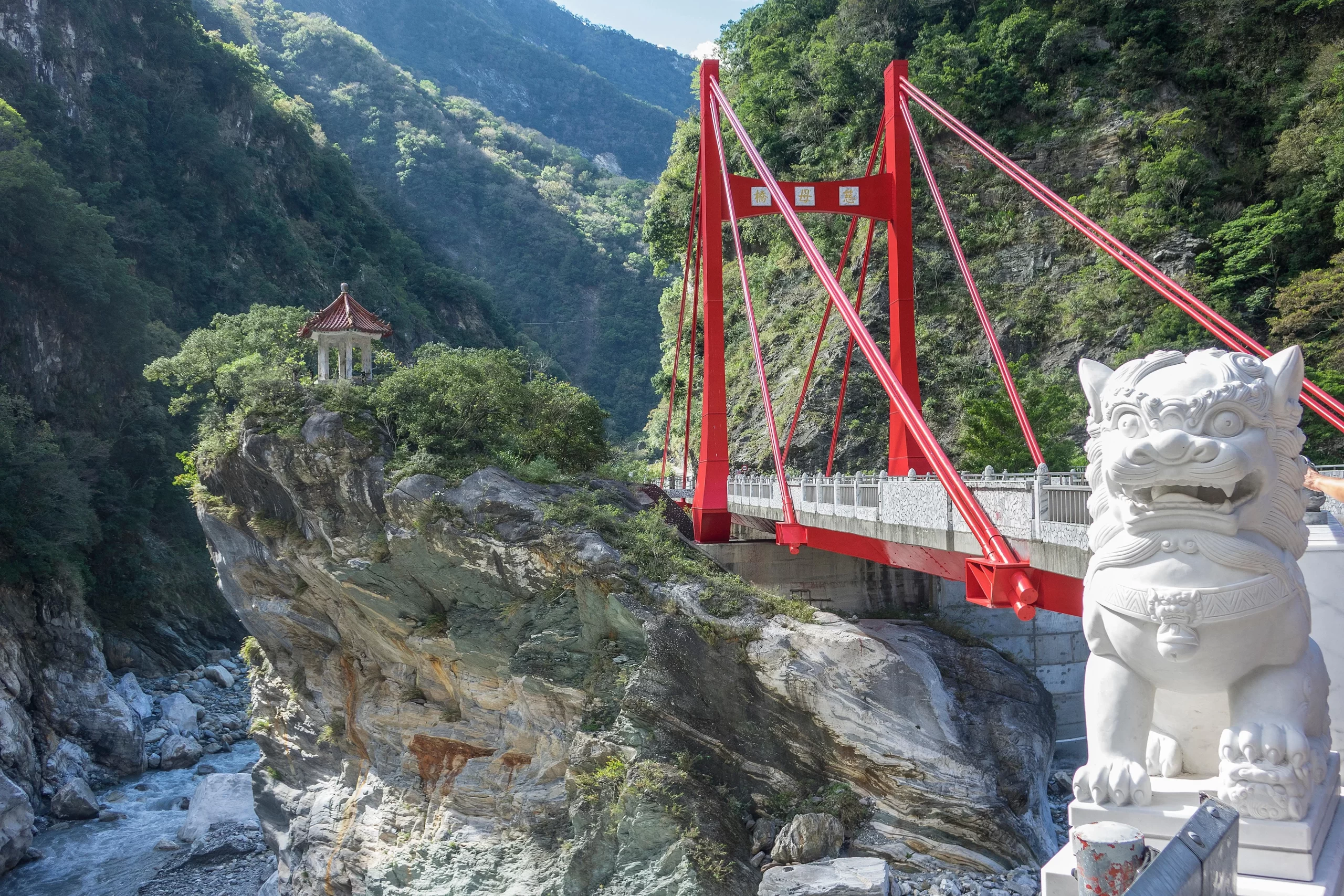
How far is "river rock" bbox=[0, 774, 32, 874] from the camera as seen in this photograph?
61.2ft

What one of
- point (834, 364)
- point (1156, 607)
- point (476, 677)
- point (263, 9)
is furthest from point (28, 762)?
point (263, 9)

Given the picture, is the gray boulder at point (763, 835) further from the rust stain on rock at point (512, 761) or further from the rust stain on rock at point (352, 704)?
the rust stain on rock at point (352, 704)

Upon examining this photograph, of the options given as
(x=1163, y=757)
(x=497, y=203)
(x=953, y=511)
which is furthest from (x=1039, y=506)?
(x=497, y=203)

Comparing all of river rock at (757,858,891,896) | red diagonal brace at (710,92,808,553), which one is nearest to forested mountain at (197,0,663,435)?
red diagonal brace at (710,92,808,553)

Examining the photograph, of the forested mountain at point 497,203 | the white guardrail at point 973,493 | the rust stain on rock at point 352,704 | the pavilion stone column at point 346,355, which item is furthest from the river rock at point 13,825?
the forested mountain at point 497,203

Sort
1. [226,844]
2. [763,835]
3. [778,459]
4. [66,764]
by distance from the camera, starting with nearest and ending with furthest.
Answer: [763,835]
[778,459]
[226,844]
[66,764]

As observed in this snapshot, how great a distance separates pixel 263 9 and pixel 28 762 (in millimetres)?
80073

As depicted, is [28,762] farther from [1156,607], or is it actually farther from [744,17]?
[744,17]

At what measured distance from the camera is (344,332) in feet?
69.2

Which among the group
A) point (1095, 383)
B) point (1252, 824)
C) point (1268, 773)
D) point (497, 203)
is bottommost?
point (1252, 824)

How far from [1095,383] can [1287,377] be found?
0.75 m

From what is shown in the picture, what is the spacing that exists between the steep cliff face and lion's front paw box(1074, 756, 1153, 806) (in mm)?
9747

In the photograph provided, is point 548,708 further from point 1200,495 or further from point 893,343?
point 1200,495

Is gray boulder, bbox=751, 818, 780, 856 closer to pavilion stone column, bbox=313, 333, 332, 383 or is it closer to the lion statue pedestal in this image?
the lion statue pedestal
